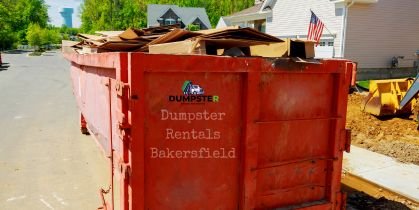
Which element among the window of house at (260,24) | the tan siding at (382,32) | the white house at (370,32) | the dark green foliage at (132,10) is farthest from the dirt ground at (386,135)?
the dark green foliage at (132,10)

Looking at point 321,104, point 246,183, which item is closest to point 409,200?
point 321,104

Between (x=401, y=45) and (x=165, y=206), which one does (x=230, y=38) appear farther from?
(x=401, y=45)

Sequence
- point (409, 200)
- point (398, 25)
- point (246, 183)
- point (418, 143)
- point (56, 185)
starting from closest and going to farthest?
point (246, 183)
point (409, 200)
point (56, 185)
point (418, 143)
point (398, 25)

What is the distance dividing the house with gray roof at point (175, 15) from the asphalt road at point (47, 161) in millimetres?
42584

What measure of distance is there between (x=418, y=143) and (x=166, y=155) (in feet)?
25.6

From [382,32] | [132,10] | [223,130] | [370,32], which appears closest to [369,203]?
[223,130]

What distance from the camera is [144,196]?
2633mm

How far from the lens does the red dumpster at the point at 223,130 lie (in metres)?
2.54

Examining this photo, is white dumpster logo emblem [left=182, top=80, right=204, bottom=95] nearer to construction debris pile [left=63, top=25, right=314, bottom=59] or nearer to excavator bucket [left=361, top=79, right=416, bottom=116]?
construction debris pile [left=63, top=25, right=314, bottom=59]

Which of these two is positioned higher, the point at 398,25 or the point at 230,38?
the point at 398,25

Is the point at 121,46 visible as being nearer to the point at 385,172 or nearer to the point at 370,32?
the point at 385,172

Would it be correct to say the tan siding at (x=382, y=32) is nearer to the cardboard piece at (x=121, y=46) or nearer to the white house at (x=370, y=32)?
the white house at (x=370, y=32)

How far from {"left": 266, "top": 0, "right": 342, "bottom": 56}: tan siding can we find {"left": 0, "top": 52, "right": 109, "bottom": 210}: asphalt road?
13.7 metres

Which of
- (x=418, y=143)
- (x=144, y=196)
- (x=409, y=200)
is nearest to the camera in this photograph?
(x=144, y=196)
